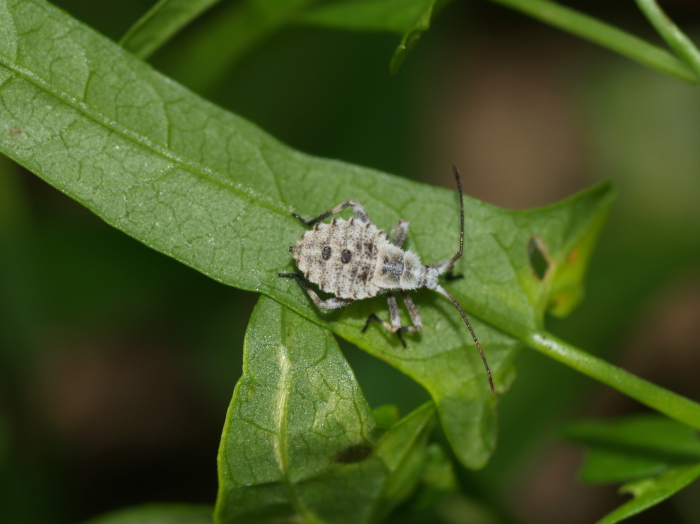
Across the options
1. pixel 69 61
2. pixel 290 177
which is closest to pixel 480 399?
pixel 290 177

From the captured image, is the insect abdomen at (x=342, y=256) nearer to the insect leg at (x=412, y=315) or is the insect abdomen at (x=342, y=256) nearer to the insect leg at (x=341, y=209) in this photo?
the insect leg at (x=341, y=209)

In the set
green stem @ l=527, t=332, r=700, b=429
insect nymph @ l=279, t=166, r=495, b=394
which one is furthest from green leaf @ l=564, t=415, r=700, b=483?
insect nymph @ l=279, t=166, r=495, b=394

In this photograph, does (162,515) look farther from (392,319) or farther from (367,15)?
(367,15)

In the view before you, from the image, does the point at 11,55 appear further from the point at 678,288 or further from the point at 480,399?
the point at 678,288

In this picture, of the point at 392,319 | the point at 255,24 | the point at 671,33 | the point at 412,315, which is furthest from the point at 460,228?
the point at 255,24

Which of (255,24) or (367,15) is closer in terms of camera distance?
(367,15)

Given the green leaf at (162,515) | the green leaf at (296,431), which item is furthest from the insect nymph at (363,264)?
the green leaf at (162,515)

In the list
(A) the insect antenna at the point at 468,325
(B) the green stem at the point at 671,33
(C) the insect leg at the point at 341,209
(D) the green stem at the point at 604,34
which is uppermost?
(B) the green stem at the point at 671,33
